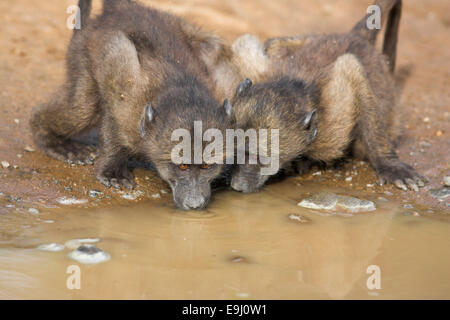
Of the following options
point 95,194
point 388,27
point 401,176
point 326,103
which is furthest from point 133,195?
point 388,27

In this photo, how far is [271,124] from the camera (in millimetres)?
4812

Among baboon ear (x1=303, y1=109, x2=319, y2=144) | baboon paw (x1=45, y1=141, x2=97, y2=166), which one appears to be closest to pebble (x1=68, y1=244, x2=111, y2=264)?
baboon paw (x1=45, y1=141, x2=97, y2=166)

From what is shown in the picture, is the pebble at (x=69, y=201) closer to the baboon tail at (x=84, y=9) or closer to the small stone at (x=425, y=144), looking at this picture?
the baboon tail at (x=84, y=9)

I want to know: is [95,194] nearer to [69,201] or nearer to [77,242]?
[69,201]

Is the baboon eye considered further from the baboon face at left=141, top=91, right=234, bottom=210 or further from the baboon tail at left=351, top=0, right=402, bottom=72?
the baboon tail at left=351, top=0, right=402, bottom=72

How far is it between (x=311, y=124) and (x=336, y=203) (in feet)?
2.25

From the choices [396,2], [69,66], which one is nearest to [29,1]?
[69,66]

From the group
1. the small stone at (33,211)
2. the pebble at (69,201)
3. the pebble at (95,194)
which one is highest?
the pebble at (95,194)

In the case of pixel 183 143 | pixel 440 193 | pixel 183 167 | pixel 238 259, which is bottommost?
pixel 238 259

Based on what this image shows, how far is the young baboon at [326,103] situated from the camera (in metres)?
4.95

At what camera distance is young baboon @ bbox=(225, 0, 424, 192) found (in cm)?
495

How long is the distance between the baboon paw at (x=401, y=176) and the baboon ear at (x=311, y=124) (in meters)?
0.79

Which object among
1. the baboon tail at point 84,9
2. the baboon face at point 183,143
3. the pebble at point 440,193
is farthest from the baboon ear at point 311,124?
the baboon tail at point 84,9

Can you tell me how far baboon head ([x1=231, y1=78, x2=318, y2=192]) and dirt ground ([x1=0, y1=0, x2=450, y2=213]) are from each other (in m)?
0.70
